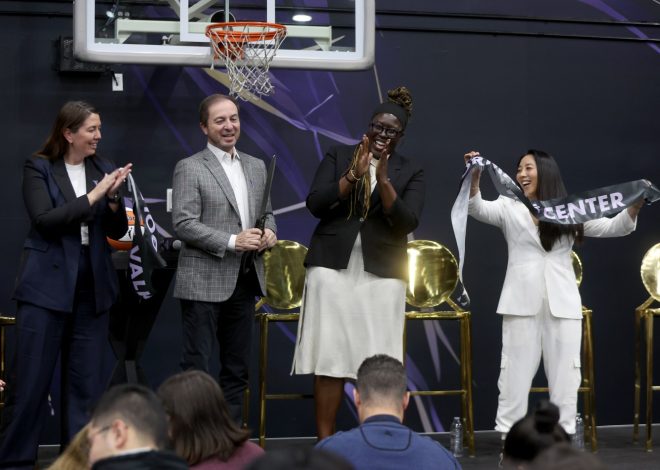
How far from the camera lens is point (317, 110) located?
22.1 feet

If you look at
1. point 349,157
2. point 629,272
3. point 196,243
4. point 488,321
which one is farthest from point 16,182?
point 629,272

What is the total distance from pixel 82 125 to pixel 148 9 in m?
1.65

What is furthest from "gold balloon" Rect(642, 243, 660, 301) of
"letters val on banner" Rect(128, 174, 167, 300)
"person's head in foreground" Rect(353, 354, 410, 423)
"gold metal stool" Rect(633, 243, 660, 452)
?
"person's head in foreground" Rect(353, 354, 410, 423)

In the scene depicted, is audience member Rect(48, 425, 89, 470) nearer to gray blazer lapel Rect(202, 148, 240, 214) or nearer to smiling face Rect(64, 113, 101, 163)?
smiling face Rect(64, 113, 101, 163)

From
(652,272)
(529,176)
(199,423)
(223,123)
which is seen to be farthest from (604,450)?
(199,423)

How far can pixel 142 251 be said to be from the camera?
5.13 m

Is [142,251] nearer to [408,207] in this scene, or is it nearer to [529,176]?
[408,207]

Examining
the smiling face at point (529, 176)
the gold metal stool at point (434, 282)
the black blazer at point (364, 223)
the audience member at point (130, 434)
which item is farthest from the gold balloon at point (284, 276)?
the audience member at point (130, 434)

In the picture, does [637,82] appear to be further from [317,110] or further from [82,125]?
[82,125]

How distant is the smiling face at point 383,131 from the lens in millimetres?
5227

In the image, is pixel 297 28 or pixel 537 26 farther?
pixel 537 26

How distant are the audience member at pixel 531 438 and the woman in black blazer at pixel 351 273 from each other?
210 cm

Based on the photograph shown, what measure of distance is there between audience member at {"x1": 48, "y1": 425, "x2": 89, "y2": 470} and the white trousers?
10.1 ft

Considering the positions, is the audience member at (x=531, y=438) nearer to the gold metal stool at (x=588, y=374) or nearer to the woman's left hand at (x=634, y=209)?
the woman's left hand at (x=634, y=209)
